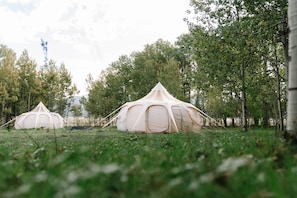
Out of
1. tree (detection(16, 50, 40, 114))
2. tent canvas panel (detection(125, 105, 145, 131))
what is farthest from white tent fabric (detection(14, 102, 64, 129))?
tent canvas panel (detection(125, 105, 145, 131))

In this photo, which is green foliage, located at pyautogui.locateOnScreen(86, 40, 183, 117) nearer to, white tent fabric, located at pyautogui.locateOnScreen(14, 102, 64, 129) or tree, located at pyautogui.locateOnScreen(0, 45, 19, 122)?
tree, located at pyautogui.locateOnScreen(0, 45, 19, 122)

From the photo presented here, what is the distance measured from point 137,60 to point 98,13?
155 ft

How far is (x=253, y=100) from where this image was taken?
113 ft

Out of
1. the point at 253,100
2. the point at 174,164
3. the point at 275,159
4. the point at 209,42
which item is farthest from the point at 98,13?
the point at 253,100

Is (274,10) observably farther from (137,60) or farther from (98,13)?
(137,60)

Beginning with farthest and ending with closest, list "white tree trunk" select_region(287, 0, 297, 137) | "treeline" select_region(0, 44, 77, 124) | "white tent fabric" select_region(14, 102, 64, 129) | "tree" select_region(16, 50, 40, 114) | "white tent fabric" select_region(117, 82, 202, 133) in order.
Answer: "tree" select_region(16, 50, 40, 114) → "treeline" select_region(0, 44, 77, 124) → "white tent fabric" select_region(14, 102, 64, 129) → "white tent fabric" select_region(117, 82, 202, 133) → "white tree trunk" select_region(287, 0, 297, 137)

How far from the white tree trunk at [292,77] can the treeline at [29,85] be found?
38.1 metres

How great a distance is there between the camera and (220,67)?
2075 centimetres

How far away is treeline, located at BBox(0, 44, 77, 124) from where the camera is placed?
40000 millimetres

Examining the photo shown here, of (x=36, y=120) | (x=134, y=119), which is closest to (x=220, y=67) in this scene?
(x=134, y=119)

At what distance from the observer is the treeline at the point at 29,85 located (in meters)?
40.0

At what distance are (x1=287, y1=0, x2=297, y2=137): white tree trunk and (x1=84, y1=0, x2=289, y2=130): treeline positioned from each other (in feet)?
→ 13.6

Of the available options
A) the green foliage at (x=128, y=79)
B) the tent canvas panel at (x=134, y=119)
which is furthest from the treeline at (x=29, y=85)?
the tent canvas panel at (x=134, y=119)

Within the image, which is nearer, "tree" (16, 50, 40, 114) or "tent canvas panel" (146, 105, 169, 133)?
"tent canvas panel" (146, 105, 169, 133)
